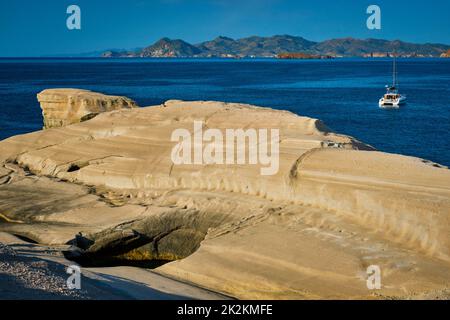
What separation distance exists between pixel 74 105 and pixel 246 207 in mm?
15044

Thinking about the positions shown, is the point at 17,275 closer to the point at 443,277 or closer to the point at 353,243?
the point at 353,243

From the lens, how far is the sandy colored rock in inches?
457

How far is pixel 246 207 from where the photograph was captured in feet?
48.8

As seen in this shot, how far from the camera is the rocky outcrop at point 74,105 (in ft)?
85.9

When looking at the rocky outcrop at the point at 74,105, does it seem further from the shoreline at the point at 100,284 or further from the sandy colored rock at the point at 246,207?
the shoreline at the point at 100,284

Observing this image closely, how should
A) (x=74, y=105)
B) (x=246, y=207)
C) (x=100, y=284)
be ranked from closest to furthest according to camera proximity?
(x=100, y=284) → (x=246, y=207) → (x=74, y=105)

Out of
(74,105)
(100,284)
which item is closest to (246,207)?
(100,284)

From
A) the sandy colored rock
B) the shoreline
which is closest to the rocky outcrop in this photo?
the sandy colored rock

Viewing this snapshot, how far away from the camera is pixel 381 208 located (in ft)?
42.3

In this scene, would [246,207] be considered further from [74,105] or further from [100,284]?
[74,105]

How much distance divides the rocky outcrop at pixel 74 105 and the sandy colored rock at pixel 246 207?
15.1 ft

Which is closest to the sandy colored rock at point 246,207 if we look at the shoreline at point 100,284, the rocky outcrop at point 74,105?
the shoreline at point 100,284

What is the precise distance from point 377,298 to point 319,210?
3.73m
